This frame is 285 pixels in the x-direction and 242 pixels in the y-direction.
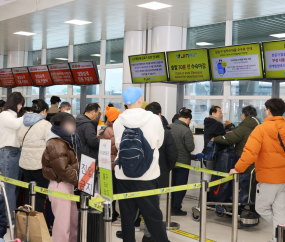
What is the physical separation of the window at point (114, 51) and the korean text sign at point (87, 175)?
817cm

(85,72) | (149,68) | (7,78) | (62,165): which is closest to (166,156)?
(62,165)

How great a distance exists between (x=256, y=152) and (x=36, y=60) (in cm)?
1171

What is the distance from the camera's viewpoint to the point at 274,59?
15.7 feet

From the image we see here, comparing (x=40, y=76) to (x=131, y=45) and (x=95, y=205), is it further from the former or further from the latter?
(x=95, y=205)

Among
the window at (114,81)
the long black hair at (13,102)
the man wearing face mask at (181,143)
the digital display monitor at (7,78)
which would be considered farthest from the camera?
the window at (114,81)

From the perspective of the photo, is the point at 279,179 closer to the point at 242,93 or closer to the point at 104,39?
the point at 242,93

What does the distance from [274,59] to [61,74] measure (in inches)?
200

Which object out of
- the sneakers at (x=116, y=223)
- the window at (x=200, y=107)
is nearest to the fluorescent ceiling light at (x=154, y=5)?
the window at (x=200, y=107)

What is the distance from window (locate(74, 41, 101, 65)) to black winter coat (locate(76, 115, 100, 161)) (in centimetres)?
695

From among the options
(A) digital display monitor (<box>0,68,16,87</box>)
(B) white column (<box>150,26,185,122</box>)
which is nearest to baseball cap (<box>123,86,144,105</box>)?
(B) white column (<box>150,26,185,122</box>)

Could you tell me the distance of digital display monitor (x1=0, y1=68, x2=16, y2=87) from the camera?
1011 cm

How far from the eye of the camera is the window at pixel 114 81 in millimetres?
10628

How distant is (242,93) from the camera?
7.83 metres

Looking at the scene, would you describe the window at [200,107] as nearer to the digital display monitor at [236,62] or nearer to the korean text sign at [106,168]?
the digital display monitor at [236,62]
